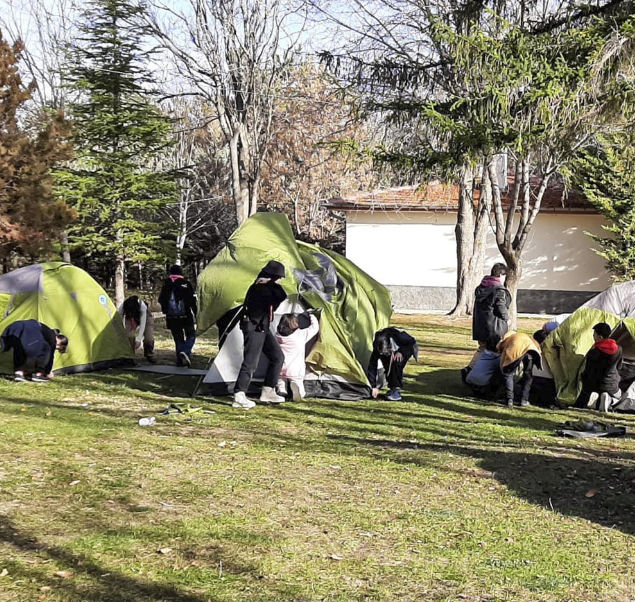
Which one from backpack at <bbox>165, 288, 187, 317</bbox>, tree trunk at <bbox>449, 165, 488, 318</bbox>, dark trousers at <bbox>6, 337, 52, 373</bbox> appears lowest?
dark trousers at <bbox>6, 337, 52, 373</bbox>

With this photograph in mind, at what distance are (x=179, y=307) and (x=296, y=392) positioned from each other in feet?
10.3

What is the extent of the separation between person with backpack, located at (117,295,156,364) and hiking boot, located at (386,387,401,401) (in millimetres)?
4455

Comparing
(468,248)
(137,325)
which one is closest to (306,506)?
(137,325)

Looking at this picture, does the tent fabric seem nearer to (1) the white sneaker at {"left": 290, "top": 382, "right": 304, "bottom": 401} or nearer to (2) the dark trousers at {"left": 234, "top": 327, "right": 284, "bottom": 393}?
(1) the white sneaker at {"left": 290, "top": 382, "right": 304, "bottom": 401}

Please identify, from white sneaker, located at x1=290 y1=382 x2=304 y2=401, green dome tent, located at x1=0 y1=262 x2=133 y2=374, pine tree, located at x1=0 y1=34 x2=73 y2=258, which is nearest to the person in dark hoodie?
white sneaker, located at x1=290 y1=382 x2=304 y2=401

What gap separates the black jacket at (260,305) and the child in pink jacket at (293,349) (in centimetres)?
54

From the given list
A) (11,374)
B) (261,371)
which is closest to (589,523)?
(261,371)

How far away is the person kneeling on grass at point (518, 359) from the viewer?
380 inches

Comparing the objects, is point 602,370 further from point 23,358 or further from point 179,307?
point 23,358

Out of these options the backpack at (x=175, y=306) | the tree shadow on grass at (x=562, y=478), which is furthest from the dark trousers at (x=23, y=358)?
the tree shadow on grass at (x=562, y=478)

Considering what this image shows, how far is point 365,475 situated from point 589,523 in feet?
5.88

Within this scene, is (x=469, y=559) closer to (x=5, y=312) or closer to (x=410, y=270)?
(x=5, y=312)

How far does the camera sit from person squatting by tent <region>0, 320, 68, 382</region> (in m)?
10.4

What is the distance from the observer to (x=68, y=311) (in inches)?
452
